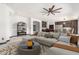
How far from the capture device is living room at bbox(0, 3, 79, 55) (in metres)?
2.46

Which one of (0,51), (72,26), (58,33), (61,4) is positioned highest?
(61,4)

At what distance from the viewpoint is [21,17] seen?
2.58 metres

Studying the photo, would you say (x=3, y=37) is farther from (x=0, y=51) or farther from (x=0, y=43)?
(x=0, y=51)

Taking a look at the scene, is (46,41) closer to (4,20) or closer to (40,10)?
(40,10)

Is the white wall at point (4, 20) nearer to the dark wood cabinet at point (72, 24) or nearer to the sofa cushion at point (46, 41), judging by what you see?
the sofa cushion at point (46, 41)

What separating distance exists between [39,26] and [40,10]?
1.35 ft

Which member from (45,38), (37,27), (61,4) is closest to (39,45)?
(45,38)

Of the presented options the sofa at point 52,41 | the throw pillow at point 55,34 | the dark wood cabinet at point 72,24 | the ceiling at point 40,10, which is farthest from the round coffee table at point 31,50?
the dark wood cabinet at point 72,24

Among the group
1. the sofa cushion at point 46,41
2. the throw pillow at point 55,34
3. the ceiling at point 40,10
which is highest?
the ceiling at point 40,10

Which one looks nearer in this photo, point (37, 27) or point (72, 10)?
point (72, 10)

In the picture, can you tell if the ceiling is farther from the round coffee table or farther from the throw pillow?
the round coffee table

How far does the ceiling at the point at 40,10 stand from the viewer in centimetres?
246

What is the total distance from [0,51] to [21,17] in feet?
3.27

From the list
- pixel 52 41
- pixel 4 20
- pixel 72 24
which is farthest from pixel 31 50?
pixel 72 24
